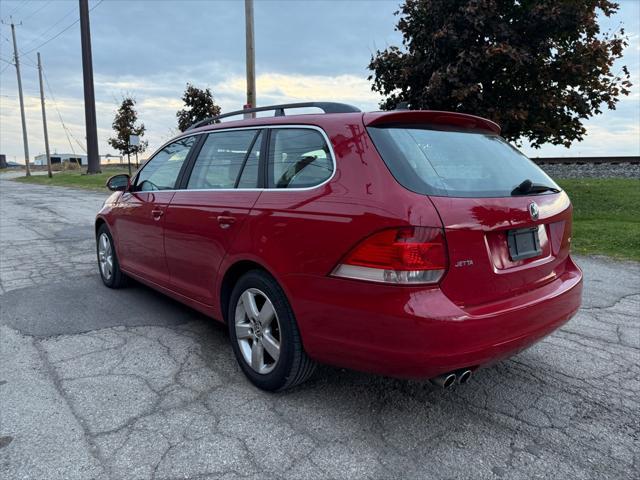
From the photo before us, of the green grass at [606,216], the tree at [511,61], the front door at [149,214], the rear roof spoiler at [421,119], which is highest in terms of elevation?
the tree at [511,61]

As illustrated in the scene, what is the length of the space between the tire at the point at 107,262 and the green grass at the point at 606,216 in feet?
20.7

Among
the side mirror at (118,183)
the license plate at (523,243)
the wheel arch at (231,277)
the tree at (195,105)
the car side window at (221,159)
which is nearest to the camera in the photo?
the license plate at (523,243)

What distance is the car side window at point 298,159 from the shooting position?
2.77m

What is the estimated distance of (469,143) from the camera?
118 inches

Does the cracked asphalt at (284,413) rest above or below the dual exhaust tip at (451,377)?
below

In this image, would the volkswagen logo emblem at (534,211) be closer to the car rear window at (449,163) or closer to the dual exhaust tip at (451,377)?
the car rear window at (449,163)

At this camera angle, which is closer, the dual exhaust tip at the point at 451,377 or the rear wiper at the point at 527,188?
the dual exhaust tip at the point at 451,377

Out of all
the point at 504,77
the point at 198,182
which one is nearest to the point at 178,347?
the point at 198,182

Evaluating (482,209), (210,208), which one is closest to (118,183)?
(210,208)

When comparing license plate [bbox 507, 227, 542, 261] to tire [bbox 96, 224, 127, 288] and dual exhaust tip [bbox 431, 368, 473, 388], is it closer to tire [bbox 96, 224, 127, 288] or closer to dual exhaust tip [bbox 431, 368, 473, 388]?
dual exhaust tip [bbox 431, 368, 473, 388]

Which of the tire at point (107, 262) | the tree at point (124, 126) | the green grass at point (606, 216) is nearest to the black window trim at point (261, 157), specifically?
the tire at point (107, 262)

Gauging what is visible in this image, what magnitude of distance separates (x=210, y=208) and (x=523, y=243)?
2.00 metres

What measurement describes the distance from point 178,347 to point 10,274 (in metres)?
3.60

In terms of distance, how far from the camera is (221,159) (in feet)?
11.9
